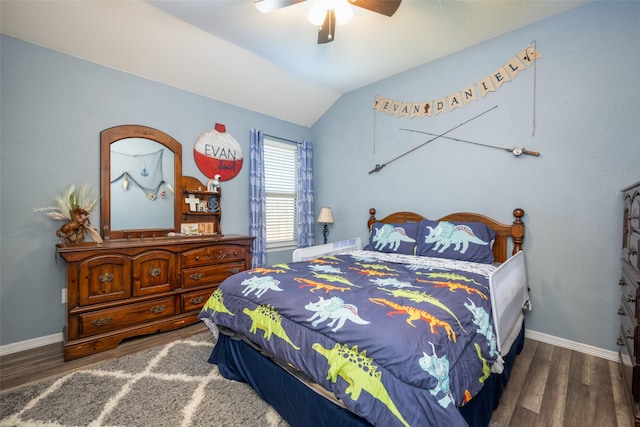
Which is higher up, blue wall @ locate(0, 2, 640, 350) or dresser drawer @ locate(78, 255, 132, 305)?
blue wall @ locate(0, 2, 640, 350)

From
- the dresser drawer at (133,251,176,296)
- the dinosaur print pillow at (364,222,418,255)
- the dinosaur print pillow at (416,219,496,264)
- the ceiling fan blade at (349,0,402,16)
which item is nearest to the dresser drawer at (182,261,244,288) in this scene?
the dresser drawer at (133,251,176,296)

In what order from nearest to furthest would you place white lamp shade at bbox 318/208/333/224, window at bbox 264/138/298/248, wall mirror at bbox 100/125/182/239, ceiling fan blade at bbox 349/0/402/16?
ceiling fan blade at bbox 349/0/402/16
wall mirror at bbox 100/125/182/239
white lamp shade at bbox 318/208/333/224
window at bbox 264/138/298/248

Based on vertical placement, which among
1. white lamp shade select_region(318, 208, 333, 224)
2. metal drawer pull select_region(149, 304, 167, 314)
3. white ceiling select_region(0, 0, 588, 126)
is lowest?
metal drawer pull select_region(149, 304, 167, 314)

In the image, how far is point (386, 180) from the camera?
11.3 feet

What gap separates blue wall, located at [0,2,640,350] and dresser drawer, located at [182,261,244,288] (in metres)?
0.98

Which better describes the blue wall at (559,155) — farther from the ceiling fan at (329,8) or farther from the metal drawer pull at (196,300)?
the metal drawer pull at (196,300)

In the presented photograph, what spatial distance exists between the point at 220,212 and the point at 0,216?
1.74 metres

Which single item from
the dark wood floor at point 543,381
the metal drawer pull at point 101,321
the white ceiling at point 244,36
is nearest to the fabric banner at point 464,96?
the white ceiling at point 244,36

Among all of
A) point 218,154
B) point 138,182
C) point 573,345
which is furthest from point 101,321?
point 573,345

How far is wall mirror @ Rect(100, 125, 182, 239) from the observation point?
2.57 m

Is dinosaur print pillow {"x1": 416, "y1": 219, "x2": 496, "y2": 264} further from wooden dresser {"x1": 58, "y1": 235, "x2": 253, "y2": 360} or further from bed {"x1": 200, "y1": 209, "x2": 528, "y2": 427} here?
wooden dresser {"x1": 58, "y1": 235, "x2": 253, "y2": 360}

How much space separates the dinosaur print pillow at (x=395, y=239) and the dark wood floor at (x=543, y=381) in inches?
48.7

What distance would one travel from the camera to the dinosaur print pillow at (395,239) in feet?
9.17

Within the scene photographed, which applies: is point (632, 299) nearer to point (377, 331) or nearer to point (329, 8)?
point (377, 331)
